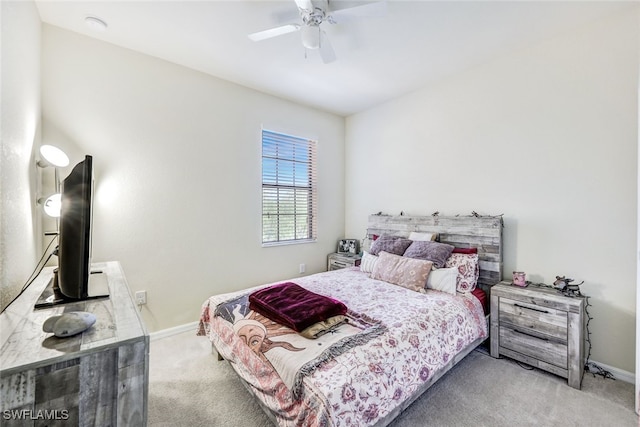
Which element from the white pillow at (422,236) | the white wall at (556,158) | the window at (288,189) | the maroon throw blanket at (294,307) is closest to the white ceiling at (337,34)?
the white wall at (556,158)

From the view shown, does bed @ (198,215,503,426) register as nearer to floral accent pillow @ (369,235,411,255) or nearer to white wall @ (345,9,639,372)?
floral accent pillow @ (369,235,411,255)

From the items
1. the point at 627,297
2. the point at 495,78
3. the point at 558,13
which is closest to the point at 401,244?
the point at 627,297

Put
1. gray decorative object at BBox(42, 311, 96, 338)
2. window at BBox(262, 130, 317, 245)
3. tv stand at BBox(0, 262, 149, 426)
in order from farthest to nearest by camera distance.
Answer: window at BBox(262, 130, 317, 245), gray decorative object at BBox(42, 311, 96, 338), tv stand at BBox(0, 262, 149, 426)

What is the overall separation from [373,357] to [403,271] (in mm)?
1269

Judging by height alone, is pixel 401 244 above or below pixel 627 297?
above

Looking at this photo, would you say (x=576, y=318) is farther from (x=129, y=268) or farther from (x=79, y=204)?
(x=129, y=268)

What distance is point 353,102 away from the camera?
12.4 ft

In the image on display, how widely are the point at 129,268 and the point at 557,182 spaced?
13.2 feet

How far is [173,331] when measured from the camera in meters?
Result: 2.81

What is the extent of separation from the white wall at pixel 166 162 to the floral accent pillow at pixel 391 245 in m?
1.28

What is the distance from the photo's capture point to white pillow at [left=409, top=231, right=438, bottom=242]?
2.98 m

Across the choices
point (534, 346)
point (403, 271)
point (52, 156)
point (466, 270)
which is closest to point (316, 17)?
point (52, 156)

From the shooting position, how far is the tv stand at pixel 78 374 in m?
0.75

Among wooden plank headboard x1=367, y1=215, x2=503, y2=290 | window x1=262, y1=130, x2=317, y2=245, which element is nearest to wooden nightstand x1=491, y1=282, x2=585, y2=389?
wooden plank headboard x1=367, y1=215, x2=503, y2=290
